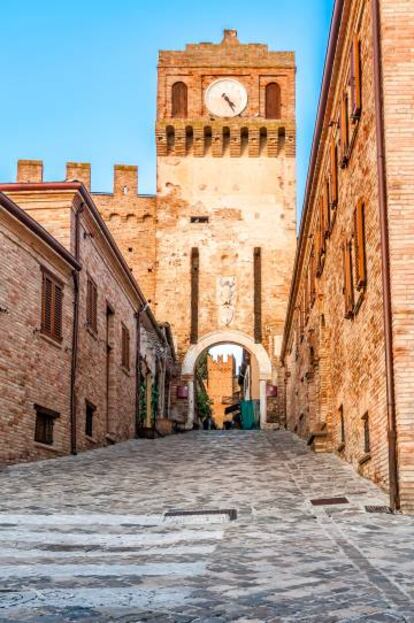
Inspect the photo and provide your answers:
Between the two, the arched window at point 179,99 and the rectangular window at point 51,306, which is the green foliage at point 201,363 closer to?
the arched window at point 179,99

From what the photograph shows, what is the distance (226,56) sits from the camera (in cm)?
4012

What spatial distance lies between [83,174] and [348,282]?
26.6 m

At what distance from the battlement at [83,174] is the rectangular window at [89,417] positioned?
1797 centimetres

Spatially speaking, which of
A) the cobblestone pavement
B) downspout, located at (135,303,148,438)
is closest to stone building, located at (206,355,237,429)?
downspout, located at (135,303,148,438)

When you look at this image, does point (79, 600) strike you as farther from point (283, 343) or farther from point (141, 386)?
point (283, 343)

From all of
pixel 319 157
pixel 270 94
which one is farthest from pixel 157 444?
pixel 270 94

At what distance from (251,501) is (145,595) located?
6.02m

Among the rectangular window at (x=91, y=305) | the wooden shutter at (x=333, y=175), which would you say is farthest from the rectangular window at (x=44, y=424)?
the wooden shutter at (x=333, y=175)

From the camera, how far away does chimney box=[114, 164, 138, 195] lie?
3947 cm

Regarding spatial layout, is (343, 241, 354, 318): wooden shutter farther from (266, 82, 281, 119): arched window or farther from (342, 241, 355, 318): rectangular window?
(266, 82, 281, 119): arched window

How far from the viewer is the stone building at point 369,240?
999 centimetres

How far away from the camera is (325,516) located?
9719 mm

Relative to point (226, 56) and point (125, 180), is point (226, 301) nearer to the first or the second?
point (125, 180)

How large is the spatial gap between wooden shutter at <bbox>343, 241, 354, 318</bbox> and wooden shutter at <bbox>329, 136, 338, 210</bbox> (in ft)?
5.33
